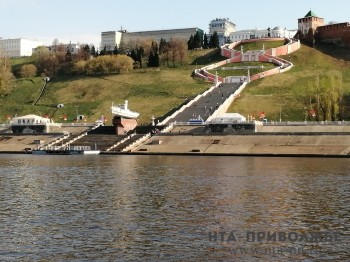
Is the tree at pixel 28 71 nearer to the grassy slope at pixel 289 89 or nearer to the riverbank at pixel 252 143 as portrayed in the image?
the riverbank at pixel 252 143

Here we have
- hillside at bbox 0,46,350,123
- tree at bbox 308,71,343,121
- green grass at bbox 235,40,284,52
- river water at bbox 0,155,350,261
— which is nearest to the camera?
river water at bbox 0,155,350,261

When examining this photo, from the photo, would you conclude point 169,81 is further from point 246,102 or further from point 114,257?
point 114,257

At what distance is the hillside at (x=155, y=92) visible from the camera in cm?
12106

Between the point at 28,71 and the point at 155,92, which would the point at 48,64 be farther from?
the point at 155,92

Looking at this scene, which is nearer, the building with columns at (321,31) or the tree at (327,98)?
the tree at (327,98)

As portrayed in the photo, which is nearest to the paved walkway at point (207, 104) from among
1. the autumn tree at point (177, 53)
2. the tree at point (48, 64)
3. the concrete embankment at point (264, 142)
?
the concrete embankment at point (264, 142)

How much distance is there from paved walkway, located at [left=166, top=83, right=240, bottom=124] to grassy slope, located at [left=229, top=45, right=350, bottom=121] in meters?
3.56

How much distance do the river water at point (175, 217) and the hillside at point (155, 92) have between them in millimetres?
69055

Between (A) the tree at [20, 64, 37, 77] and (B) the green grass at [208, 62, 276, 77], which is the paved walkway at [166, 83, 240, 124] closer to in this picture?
(B) the green grass at [208, 62, 276, 77]

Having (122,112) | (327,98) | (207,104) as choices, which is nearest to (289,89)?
(207,104)

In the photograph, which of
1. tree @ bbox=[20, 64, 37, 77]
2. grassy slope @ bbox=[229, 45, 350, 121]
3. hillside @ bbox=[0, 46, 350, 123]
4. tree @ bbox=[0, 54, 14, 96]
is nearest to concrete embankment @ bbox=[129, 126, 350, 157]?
grassy slope @ bbox=[229, 45, 350, 121]

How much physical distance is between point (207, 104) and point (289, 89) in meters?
19.9

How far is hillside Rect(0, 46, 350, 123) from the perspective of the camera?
121062mm

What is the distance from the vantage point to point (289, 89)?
129m
